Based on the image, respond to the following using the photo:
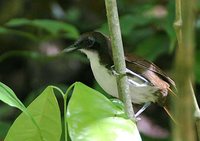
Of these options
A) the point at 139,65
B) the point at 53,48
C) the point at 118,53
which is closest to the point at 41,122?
the point at 118,53

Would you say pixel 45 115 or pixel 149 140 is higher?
pixel 45 115

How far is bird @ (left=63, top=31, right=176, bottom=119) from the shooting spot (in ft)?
5.48

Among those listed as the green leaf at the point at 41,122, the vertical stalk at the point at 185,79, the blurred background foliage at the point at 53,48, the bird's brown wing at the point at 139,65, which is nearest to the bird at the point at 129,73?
the bird's brown wing at the point at 139,65

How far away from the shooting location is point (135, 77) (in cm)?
175

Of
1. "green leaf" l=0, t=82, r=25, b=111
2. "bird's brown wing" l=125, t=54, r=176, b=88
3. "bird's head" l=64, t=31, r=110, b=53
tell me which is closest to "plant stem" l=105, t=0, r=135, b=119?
"green leaf" l=0, t=82, r=25, b=111

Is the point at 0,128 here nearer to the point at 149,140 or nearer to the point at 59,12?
the point at 149,140

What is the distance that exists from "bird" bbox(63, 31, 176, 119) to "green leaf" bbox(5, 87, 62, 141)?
0.65 m

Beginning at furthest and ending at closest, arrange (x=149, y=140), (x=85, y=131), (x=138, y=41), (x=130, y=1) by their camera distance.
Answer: (x=130, y=1), (x=138, y=41), (x=149, y=140), (x=85, y=131)

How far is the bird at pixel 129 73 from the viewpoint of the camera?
167 cm

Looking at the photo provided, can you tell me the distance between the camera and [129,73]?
1671 millimetres

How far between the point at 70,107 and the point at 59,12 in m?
3.28

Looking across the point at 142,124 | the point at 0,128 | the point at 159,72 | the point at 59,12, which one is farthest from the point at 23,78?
the point at 159,72

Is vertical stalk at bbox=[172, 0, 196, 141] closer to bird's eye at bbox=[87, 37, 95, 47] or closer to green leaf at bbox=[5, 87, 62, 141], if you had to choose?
green leaf at bbox=[5, 87, 62, 141]

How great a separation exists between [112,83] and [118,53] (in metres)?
0.77
